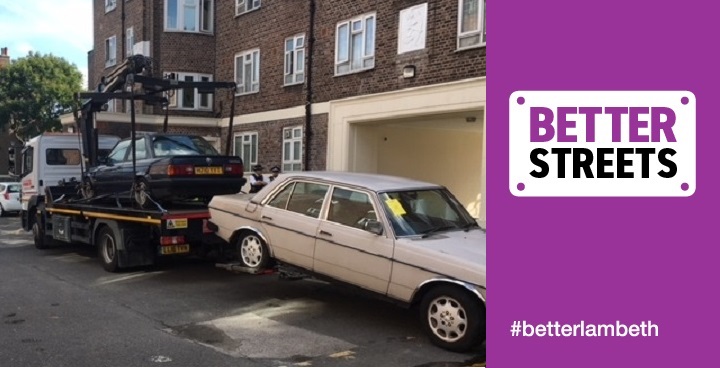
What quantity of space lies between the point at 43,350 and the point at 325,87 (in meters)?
11.9

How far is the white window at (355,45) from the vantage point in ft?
48.4

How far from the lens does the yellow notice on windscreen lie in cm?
602

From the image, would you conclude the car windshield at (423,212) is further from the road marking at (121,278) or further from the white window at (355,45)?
the white window at (355,45)

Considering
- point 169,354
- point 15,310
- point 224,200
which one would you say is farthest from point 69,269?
point 169,354

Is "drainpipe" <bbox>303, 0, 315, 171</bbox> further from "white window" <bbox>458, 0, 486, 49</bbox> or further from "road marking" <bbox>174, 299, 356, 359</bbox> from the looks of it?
"road marking" <bbox>174, 299, 356, 359</bbox>

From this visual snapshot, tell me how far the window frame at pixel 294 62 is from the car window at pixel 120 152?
7.37m

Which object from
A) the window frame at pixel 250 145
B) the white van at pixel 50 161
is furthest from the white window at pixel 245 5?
the white van at pixel 50 161

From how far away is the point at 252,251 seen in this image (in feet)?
23.0

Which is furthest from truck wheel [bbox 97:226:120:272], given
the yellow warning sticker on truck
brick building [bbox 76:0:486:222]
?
brick building [bbox 76:0:486:222]

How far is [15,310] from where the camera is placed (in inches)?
262

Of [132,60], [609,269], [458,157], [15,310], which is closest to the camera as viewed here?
[609,269]

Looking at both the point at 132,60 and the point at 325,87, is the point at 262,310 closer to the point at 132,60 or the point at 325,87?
the point at 132,60

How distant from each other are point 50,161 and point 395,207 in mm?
9730

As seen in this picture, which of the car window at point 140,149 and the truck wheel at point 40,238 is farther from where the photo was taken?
the truck wheel at point 40,238
